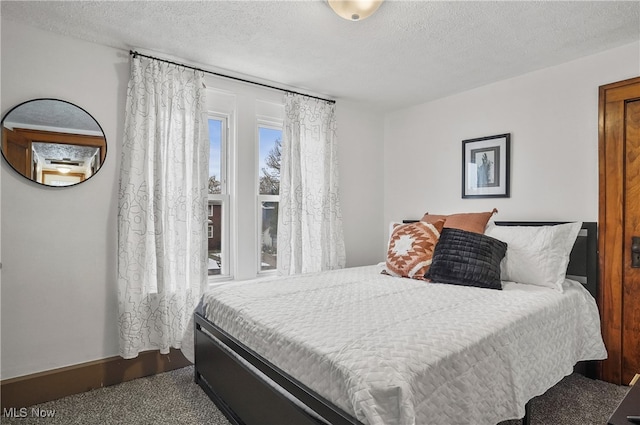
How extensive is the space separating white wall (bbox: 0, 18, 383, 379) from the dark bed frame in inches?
31.5

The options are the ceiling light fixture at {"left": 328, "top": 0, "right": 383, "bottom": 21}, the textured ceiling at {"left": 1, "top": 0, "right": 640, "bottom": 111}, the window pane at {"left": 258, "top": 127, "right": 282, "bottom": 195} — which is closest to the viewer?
the ceiling light fixture at {"left": 328, "top": 0, "right": 383, "bottom": 21}

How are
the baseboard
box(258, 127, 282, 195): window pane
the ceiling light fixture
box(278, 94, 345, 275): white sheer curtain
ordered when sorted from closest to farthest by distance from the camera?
the ceiling light fixture
the baseboard
box(278, 94, 345, 275): white sheer curtain
box(258, 127, 282, 195): window pane

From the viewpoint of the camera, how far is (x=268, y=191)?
339 cm

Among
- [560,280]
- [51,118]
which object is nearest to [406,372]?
[560,280]

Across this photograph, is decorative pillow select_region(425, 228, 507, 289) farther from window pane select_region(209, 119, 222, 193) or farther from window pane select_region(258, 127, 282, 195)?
window pane select_region(209, 119, 222, 193)

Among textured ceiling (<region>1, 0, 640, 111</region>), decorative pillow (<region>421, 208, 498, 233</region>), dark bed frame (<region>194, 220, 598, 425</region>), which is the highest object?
textured ceiling (<region>1, 0, 640, 111</region>)

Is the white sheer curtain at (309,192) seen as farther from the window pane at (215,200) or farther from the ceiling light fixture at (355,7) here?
the ceiling light fixture at (355,7)

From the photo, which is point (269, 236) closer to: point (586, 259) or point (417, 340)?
point (417, 340)

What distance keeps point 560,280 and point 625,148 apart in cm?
104

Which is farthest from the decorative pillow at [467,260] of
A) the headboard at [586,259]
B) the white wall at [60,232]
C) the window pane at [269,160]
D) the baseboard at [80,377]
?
the white wall at [60,232]

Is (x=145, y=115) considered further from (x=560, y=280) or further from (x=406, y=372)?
(x=560, y=280)

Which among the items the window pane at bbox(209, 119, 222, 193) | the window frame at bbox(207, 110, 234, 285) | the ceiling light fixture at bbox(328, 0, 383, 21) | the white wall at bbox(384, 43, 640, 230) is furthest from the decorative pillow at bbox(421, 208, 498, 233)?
the window pane at bbox(209, 119, 222, 193)

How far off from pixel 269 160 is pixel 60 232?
1.77 m

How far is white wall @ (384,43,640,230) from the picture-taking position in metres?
2.58
